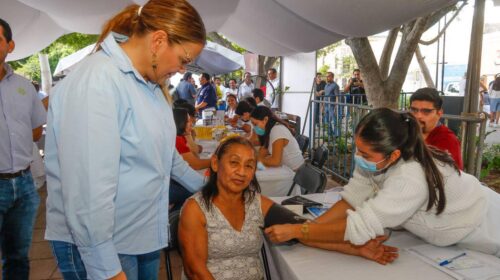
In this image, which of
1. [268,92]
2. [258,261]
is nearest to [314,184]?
[258,261]

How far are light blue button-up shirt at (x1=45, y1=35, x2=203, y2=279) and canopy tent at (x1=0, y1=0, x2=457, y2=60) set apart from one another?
7.69 ft

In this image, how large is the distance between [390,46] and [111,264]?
7.26m

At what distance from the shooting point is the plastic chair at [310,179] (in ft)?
9.58

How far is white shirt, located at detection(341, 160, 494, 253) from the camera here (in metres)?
1.53

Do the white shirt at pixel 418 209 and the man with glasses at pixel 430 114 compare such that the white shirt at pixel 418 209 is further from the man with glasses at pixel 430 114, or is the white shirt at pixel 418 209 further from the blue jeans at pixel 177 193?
the blue jeans at pixel 177 193

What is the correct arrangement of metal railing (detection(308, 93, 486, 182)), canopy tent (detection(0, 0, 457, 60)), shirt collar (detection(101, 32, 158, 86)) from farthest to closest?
metal railing (detection(308, 93, 486, 182)), canopy tent (detection(0, 0, 457, 60)), shirt collar (detection(101, 32, 158, 86))

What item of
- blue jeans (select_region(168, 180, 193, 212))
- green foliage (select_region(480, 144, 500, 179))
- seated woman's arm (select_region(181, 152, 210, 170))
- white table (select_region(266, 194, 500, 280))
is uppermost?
seated woman's arm (select_region(181, 152, 210, 170))

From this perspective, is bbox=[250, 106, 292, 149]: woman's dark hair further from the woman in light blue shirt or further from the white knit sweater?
the woman in light blue shirt

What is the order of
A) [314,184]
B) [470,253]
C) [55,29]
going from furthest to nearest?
[55,29], [314,184], [470,253]

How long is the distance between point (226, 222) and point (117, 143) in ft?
3.04

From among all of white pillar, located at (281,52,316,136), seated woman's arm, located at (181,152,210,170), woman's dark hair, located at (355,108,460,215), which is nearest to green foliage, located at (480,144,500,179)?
white pillar, located at (281,52,316,136)

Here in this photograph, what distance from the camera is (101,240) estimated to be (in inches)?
41.4

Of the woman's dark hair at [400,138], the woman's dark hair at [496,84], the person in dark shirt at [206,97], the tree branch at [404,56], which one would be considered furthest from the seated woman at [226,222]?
the woman's dark hair at [496,84]

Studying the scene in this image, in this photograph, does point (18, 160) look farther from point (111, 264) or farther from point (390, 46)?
point (390, 46)
